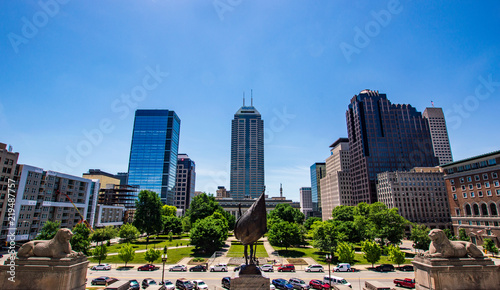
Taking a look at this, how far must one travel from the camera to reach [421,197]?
10725 cm

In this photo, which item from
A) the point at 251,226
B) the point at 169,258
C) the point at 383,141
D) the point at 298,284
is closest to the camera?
the point at 251,226

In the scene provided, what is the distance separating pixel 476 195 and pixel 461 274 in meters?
71.9

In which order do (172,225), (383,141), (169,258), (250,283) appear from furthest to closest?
(383,141) → (172,225) → (169,258) → (250,283)

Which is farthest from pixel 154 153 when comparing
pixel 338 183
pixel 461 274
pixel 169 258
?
pixel 461 274

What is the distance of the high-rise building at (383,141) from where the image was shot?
133 metres

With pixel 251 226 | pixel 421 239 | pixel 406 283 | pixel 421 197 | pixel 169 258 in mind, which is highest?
pixel 421 197

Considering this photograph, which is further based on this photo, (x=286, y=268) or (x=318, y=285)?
(x=286, y=268)

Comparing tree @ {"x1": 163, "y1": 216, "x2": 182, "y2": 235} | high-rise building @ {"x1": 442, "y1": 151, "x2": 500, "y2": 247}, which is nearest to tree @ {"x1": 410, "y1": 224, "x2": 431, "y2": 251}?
high-rise building @ {"x1": 442, "y1": 151, "x2": 500, "y2": 247}

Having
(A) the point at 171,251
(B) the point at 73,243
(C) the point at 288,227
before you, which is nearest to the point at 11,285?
(B) the point at 73,243

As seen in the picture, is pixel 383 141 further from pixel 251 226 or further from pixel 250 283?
pixel 250 283

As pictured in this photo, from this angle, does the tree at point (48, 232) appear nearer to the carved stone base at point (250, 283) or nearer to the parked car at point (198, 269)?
the parked car at point (198, 269)

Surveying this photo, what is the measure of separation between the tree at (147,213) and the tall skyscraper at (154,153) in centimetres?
10640

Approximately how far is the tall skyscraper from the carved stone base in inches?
6731

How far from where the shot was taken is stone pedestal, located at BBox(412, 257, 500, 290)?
16.9 m
